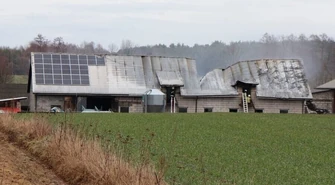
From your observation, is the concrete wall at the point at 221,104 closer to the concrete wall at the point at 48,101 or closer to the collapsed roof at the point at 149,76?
the collapsed roof at the point at 149,76

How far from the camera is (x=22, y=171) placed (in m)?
10.8

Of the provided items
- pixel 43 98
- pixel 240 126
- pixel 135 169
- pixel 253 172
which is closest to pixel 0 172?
pixel 135 169

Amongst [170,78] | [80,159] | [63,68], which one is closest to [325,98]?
[170,78]

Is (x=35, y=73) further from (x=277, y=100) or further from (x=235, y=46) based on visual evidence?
(x=235, y=46)

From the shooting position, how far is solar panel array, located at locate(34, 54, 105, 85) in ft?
148

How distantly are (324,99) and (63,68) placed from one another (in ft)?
77.7

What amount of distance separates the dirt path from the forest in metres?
61.6

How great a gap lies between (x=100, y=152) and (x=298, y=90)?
1583 inches

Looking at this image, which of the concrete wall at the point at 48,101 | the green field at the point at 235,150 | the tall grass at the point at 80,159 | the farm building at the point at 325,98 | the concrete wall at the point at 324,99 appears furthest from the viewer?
the concrete wall at the point at 324,99

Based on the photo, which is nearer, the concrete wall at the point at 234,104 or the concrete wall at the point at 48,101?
the concrete wall at the point at 48,101

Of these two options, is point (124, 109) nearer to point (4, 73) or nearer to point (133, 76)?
point (133, 76)

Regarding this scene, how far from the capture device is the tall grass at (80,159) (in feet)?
27.9

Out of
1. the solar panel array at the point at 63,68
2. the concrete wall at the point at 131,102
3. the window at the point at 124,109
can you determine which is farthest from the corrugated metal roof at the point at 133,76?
the window at the point at 124,109

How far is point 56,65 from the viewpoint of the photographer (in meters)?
46.5
